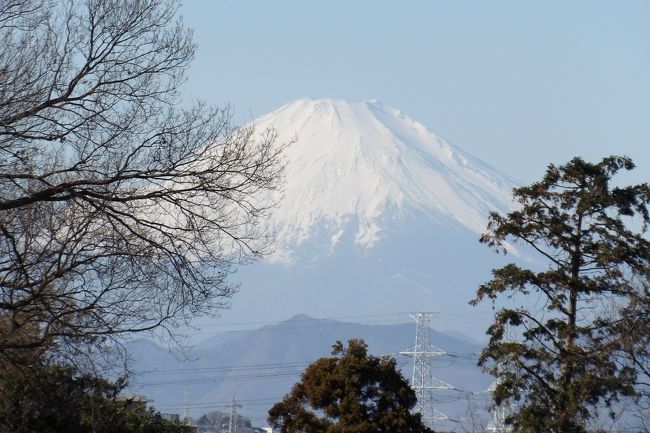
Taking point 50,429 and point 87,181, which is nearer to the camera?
point 87,181

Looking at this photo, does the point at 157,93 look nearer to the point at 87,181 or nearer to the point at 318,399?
the point at 87,181

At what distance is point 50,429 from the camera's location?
1994 cm

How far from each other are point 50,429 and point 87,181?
6150mm

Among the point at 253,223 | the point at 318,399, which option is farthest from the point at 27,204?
the point at 318,399

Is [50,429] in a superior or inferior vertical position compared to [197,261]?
inferior

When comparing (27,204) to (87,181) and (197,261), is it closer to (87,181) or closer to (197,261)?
(87,181)

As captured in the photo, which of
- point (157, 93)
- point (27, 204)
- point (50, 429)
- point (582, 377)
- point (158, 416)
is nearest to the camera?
point (27, 204)

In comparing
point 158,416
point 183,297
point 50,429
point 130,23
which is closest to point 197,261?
point 183,297

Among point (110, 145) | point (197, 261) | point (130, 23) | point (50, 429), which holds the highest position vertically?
point (130, 23)

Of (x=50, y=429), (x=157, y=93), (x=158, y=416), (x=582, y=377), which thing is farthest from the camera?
(x=582, y=377)

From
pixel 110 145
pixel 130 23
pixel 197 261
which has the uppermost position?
pixel 130 23

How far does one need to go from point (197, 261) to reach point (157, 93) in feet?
6.83

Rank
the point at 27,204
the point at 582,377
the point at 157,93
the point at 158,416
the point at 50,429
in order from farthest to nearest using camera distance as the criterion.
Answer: the point at 582,377 < the point at 158,416 < the point at 50,429 < the point at 157,93 < the point at 27,204

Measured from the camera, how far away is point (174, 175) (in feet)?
51.5
